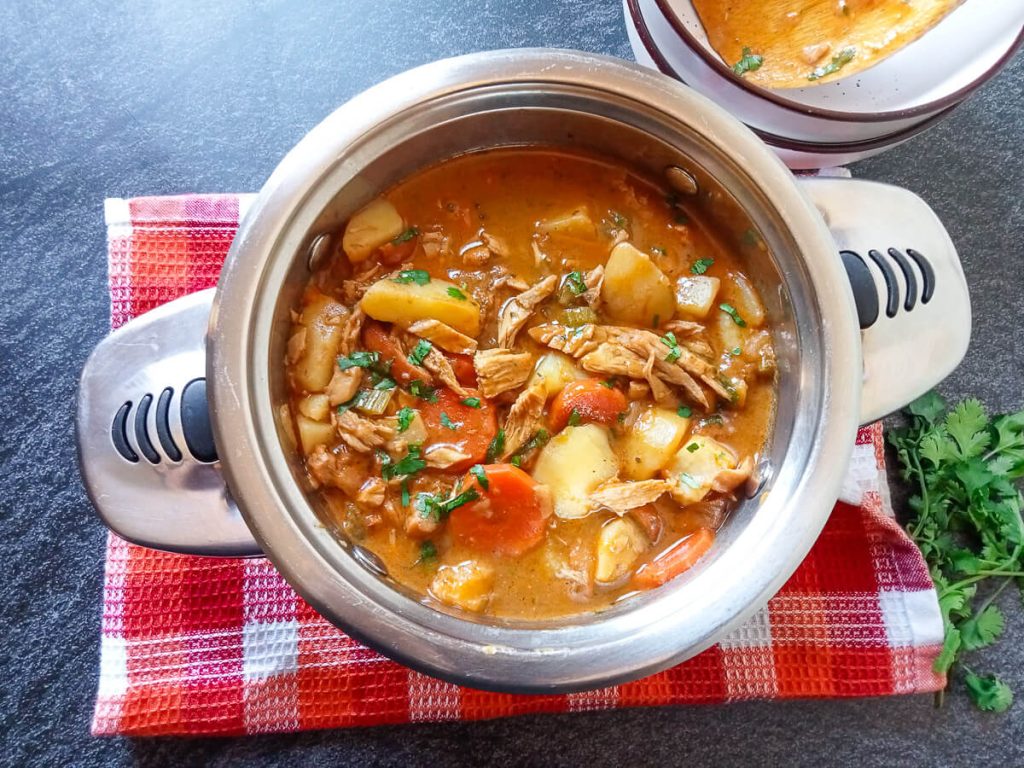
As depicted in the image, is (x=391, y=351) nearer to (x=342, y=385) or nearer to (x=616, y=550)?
(x=342, y=385)

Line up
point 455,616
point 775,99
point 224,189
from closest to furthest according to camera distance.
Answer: point 455,616, point 775,99, point 224,189

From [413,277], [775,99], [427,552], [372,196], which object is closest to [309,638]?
[427,552]

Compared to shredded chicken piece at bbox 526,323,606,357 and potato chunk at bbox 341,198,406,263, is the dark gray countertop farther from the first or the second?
shredded chicken piece at bbox 526,323,606,357

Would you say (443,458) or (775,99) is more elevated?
(775,99)

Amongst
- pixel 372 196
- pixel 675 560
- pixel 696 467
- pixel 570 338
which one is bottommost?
pixel 675 560

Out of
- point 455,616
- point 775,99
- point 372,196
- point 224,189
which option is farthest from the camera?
point 224,189

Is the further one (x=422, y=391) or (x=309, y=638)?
(x=309, y=638)

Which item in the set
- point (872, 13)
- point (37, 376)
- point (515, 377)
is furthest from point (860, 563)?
point (37, 376)

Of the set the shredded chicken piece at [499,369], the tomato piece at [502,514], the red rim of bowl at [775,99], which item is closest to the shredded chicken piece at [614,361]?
the shredded chicken piece at [499,369]
